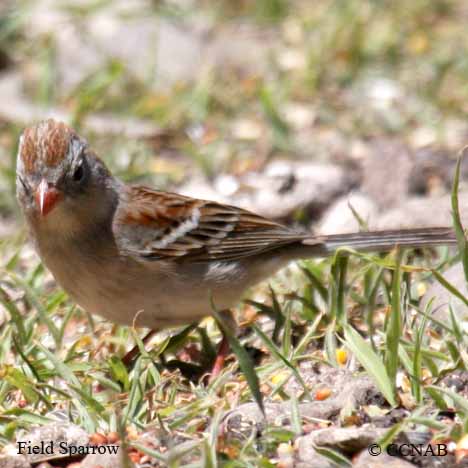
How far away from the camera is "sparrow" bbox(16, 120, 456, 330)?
3562 mm

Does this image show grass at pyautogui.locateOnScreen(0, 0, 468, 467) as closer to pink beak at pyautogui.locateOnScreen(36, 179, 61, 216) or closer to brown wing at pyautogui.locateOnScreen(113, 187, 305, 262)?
brown wing at pyautogui.locateOnScreen(113, 187, 305, 262)

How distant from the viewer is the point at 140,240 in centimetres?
375

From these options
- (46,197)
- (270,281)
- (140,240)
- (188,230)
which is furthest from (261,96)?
(46,197)

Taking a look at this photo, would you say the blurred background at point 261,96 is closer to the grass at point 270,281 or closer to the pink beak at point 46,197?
the grass at point 270,281

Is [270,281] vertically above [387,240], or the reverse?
[387,240]

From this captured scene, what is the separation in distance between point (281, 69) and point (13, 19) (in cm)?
166

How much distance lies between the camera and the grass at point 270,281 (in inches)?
125

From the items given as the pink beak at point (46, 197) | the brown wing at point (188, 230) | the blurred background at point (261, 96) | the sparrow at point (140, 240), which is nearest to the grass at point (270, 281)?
the blurred background at point (261, 96)

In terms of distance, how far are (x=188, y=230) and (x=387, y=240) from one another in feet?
2.34

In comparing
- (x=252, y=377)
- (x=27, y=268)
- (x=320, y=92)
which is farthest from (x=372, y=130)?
(x=252, y=377)

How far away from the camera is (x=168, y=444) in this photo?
118 inches

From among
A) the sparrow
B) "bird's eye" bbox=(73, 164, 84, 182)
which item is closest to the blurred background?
the sparrow

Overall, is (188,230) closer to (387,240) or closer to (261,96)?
(387,240)

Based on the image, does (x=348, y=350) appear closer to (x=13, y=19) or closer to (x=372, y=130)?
(x=372, y=130)
